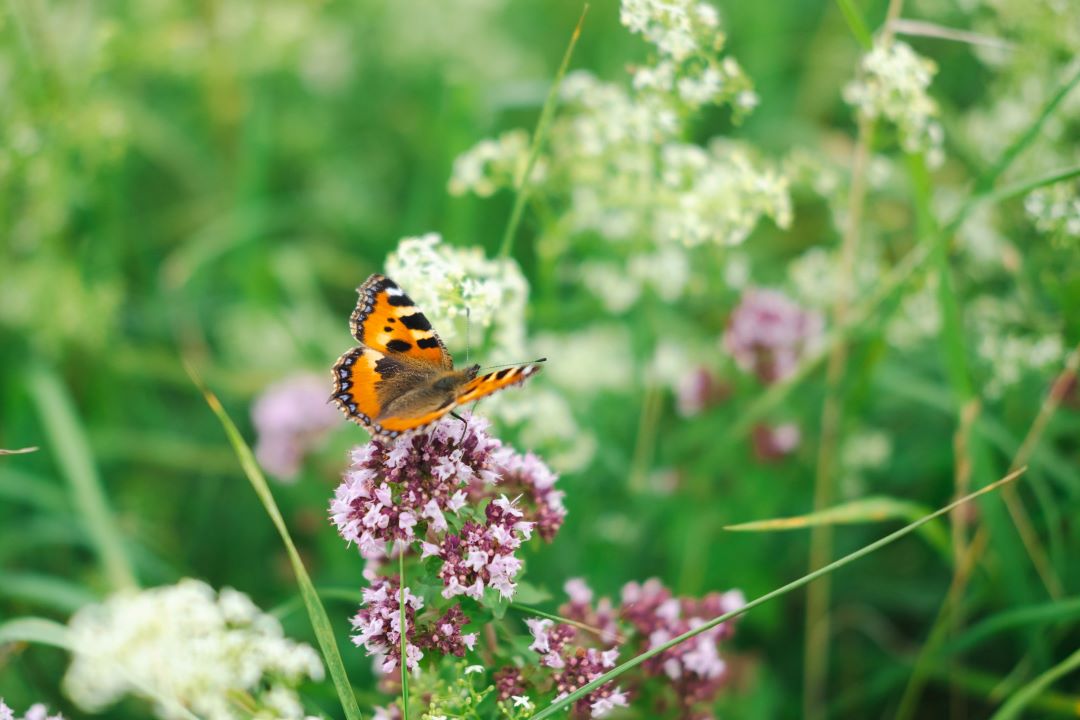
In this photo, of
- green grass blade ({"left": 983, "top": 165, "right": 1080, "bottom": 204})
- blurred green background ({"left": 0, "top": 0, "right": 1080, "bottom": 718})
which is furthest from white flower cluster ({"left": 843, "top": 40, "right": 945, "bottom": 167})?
blurred green background ({"left": 0, "top": 0, "right": 1080, "bottom": 718})

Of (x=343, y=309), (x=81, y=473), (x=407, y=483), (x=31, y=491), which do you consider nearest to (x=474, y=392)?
(x=407, y=483)

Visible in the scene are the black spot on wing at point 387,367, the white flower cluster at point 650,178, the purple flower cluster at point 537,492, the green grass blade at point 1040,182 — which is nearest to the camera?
the purple flower cluster at point 537,492

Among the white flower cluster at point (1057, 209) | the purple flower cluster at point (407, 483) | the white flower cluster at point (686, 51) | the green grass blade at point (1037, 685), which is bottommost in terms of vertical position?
the green grass blade at point (1037, 685)

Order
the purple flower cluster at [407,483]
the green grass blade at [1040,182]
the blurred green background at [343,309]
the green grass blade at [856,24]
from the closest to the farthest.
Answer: the purple flower cluster at [407,483]
the green grass blade at [1040,182]
the green grass blade at [856,24]
the blurred green background at [343,309]

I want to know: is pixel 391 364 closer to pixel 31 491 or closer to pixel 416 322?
pixel 416 322

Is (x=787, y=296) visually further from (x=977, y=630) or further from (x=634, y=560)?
(x=977, y=630)

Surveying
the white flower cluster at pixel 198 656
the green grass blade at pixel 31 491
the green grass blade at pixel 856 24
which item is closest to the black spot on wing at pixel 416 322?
the white flower cluster at pixel 198 656

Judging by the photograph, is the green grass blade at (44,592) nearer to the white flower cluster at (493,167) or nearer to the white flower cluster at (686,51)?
the white flower cluster at (493,167)
